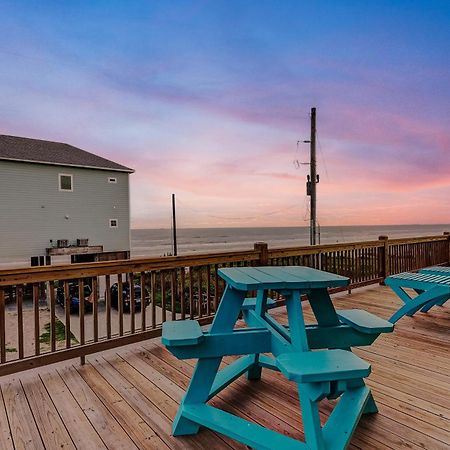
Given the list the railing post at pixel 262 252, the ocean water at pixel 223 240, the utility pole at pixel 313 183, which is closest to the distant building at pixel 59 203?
the utility pole at pixel 313 183

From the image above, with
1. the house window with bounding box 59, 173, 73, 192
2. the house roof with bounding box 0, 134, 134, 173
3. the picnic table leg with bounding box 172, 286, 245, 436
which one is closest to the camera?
the picnic table leg with bounding box 172, 286, 245, 436

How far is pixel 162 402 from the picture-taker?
220 cm

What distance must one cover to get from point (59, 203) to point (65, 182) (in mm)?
1114

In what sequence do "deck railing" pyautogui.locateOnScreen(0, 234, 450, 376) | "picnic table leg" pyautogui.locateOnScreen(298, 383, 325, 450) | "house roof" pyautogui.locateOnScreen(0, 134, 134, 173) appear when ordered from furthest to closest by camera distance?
"house roof" pyautogui.locateOnScreen(0, 134, 134, 173), "deck railing" pyautogui.locateOnScreen(0, 234, 450, 376), "picnic table leg" pyautogui.locateOnScreen(298, 383, 325, 450)

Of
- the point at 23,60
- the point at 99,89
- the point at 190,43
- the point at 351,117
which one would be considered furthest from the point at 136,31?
the point at 351,117

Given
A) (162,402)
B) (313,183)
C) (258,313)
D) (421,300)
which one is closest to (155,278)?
(162,402)

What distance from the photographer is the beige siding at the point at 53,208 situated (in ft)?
48.6

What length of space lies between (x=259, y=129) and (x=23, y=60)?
21.9 feet

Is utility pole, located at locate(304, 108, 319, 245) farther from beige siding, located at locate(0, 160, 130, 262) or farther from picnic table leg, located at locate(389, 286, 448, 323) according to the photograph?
beige siding, located at locate(0, 160, 130, 262)

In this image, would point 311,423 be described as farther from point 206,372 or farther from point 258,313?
point 258,313

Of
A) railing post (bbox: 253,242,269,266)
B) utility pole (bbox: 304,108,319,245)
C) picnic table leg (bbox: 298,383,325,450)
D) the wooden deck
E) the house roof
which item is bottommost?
the wooden deck

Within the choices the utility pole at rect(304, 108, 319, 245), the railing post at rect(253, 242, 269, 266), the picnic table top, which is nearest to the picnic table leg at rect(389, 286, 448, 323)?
the railing post at rect(253, 242, 269, 266)

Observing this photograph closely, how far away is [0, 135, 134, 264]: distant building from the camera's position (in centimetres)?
1486

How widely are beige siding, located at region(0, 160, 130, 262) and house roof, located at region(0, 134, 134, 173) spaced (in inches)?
12.1
